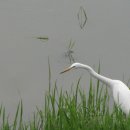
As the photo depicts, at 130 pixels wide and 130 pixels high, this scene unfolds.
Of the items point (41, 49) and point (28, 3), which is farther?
point (28, 3)

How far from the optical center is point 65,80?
5.30m

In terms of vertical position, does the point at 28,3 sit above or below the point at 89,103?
→ above

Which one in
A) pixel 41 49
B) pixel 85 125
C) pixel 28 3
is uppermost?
pixel 28 3

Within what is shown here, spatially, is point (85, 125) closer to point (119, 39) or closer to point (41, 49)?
point (41, 49)

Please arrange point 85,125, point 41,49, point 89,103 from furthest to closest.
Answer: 1. point 41,49
2. point 89,103
3. point 85,125

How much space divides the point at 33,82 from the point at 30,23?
3.82 feet

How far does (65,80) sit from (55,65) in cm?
33

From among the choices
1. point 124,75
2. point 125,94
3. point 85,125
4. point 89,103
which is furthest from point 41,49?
point 85,125

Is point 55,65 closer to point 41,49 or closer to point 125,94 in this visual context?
point 41,49

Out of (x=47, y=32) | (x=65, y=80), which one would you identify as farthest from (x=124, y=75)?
(x=47, y=32)

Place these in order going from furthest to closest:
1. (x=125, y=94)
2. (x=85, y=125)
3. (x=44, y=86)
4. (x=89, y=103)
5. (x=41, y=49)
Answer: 1. (x=41, y=49)
2. (x=44, y=86)
3. (x=125, y=94)
4. (x=89, y=103)
5. (x=85, y=125)

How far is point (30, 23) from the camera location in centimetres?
631

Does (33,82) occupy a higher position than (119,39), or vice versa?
(119,39)

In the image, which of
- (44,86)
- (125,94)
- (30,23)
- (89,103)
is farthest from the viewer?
(30,23)
